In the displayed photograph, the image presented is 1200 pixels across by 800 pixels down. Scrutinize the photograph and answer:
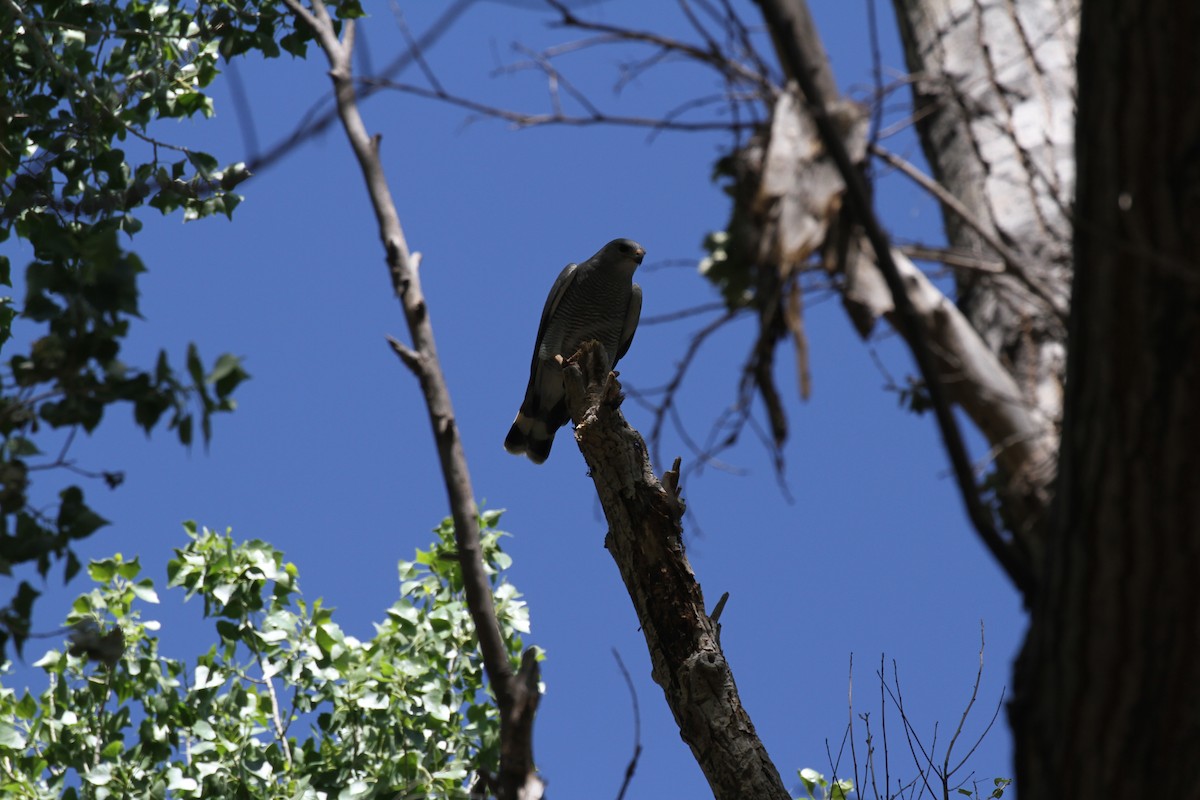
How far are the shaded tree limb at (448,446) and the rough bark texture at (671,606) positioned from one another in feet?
3.95

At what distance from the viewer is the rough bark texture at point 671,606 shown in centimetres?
329

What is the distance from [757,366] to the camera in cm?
183

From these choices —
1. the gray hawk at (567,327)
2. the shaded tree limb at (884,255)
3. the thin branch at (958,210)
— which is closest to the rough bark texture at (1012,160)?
the thin branch at (958,210)

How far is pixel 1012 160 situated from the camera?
281cm

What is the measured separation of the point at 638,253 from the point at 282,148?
5239 mm

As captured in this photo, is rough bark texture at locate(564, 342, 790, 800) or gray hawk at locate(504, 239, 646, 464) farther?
gray hawk at locate(504, 239, 646, 464)

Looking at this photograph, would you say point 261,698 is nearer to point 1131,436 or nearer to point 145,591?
point 145,591

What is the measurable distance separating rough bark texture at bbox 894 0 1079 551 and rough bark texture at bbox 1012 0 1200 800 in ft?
1.53

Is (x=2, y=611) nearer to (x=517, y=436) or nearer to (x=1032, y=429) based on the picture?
(x=1032, y=429)

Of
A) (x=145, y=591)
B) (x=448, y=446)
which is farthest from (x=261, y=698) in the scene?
(x=448, y=446)

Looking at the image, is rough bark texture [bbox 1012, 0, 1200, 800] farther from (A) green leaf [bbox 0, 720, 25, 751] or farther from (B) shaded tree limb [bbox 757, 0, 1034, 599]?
(A) green leaf [bbox 0, 720, 25, 751]

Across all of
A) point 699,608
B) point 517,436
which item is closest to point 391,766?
point 699,608

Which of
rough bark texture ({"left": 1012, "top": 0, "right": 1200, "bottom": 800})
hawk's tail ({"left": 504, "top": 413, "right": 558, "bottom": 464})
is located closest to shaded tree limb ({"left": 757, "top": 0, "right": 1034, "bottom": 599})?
rough bark texture ({"left": 1012, "top": 0, "right": 1200, "bottom": 800})

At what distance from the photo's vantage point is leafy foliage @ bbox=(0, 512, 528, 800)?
14.6 ft
